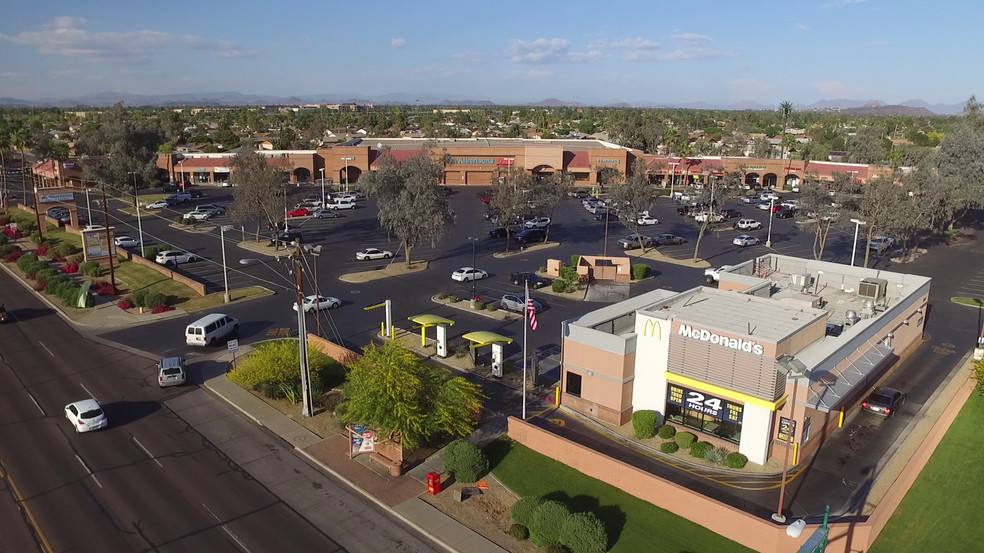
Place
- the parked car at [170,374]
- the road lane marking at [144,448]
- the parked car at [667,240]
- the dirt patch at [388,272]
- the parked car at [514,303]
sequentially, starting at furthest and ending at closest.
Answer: the parked car at [667,240] < the dirt patch at [388,272] < the parked car at [514,303] < the parked car at [170,374] < the road lane marking at [144,448]

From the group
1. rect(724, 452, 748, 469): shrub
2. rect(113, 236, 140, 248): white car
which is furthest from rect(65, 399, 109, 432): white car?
rect(113, 236, 140, 248): white car

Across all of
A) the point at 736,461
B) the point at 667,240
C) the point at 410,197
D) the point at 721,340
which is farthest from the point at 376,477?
the point at 667,240

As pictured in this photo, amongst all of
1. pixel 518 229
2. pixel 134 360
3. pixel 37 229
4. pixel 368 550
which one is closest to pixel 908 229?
pixel 518 229

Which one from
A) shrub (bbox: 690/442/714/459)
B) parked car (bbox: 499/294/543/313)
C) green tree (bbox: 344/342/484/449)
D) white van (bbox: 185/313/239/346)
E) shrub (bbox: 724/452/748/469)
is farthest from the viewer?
parked car (bbox: 499/294/543/313)

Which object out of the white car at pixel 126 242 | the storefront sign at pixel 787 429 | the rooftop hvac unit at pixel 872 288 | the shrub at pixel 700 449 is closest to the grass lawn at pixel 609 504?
the shrub at pixel 700 449

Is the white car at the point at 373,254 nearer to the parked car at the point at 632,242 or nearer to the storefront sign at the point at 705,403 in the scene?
the parked car at the point at 632,242

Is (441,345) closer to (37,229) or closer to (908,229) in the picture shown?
(908,229)

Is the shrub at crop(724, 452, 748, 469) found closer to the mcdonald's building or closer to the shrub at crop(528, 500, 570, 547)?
the mcdonald's building
